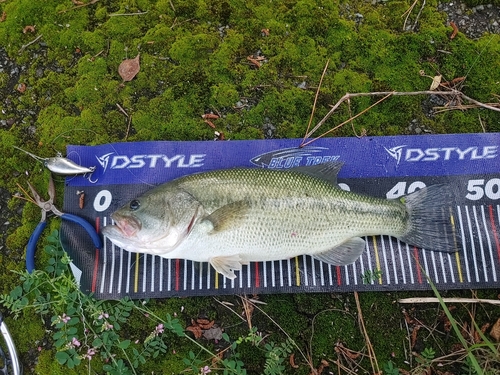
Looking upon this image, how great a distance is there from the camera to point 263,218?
3801 mm

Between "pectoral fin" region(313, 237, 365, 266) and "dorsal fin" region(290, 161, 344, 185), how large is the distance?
0.62 meters

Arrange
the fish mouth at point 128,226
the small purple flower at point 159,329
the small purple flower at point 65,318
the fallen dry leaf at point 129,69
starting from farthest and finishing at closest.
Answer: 1. the fallen dry leaf at point 129,69
2. the small purple flower at point 159,329
3. the small purple flower at point 65,318
4. the fish mouth at point 128,226

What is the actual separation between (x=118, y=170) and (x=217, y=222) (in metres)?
1.48

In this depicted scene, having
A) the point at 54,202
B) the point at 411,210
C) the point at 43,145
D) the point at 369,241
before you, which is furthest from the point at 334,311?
the point at 43,145

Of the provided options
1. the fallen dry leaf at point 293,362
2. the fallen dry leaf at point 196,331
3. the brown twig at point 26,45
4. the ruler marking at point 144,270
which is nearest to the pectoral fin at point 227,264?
the fallen dry leaf at point 196,331

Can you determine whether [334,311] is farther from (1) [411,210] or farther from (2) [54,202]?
(2) [54,202]

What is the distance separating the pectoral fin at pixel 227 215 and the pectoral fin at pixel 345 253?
958mm

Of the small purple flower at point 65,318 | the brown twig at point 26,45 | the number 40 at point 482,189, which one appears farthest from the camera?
the brown twig at point 26,45

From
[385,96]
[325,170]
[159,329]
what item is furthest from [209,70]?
[159,329]

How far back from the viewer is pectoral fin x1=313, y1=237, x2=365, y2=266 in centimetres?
402

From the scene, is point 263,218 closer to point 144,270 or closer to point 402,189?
point 144,270

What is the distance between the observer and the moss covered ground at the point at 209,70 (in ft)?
15.0

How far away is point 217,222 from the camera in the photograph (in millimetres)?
3730

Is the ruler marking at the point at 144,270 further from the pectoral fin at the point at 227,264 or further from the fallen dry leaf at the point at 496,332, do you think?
the fallen dry leaf at the point at 496,332
